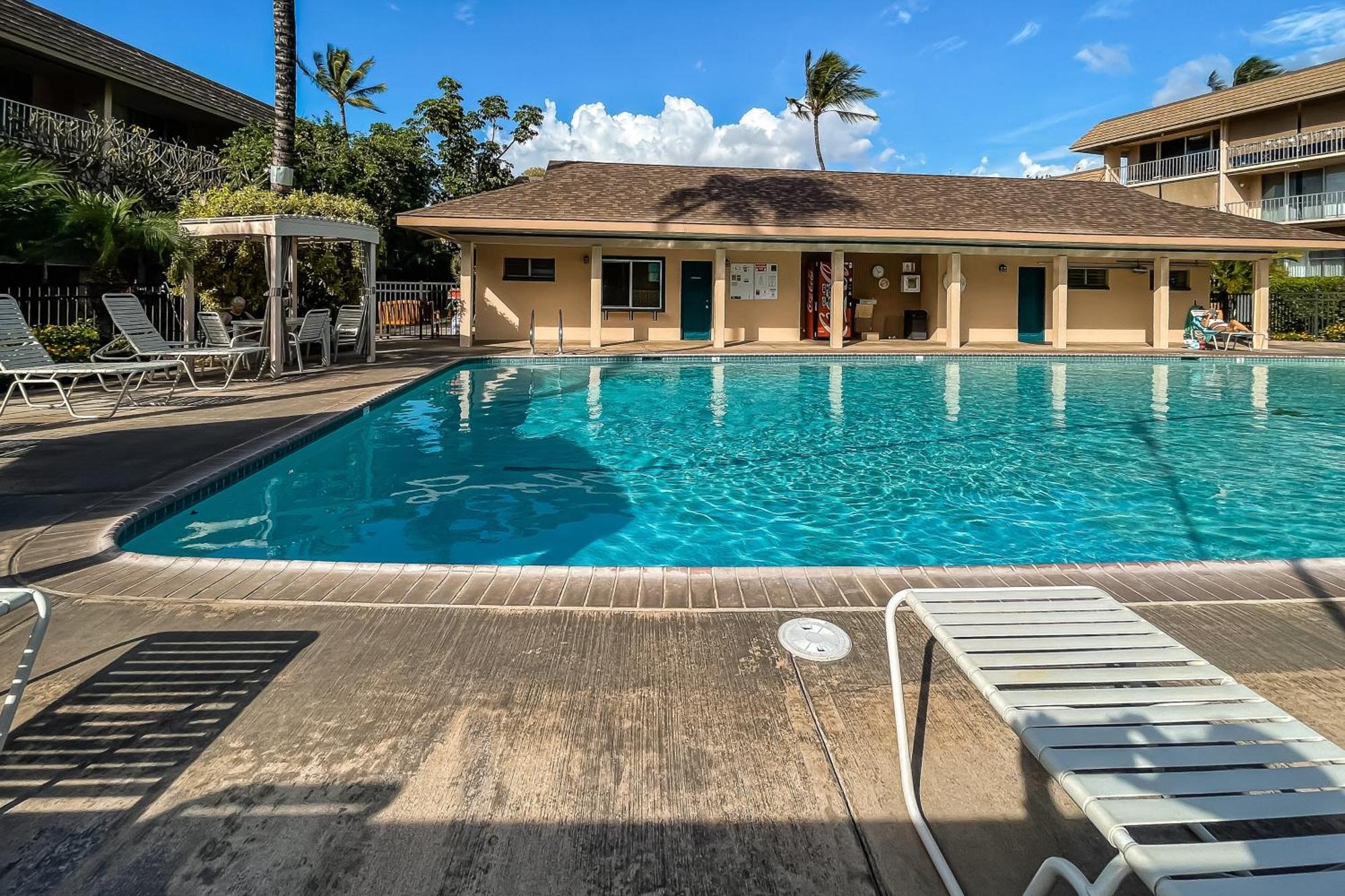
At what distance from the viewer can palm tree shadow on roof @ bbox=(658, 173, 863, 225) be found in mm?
18516

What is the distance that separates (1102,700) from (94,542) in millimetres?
4406

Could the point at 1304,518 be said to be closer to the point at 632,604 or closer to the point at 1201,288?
the point at 632,604

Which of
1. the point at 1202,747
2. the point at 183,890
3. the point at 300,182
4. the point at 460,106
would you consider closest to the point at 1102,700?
the point at 1202,747

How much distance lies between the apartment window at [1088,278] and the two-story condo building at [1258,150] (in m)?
10.7

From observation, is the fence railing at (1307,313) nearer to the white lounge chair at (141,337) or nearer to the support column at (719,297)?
the support column at (719,297)

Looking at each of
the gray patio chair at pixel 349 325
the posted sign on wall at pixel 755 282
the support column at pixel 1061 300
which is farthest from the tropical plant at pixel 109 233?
the support column at pixel 1061 300

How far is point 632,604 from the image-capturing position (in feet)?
11.1

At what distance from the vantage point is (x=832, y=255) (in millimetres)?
20266

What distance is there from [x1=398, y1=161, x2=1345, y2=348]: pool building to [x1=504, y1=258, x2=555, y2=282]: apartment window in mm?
45

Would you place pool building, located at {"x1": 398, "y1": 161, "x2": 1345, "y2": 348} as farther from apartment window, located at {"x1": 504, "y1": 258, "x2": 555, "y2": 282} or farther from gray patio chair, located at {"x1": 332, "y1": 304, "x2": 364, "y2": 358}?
gray patio chair, located at {"x1": 332, "y1": 304, "x2": 364, "y2": 358}

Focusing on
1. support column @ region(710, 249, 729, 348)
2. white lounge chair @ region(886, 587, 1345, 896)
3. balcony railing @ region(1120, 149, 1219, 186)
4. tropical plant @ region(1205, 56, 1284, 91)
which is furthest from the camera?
tropical plant @ region(1205, 56, 1284, 91)

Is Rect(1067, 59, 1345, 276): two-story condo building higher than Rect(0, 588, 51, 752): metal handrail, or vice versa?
Rect(1067, 59, 1345, 276): two-story condo building

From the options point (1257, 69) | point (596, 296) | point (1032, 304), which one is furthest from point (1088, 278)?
point (1257, 69)

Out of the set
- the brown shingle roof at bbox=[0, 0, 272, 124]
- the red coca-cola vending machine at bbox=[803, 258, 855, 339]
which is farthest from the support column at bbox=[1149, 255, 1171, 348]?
the brown shingle roof at bbox=[0, 0, 272, 124]
